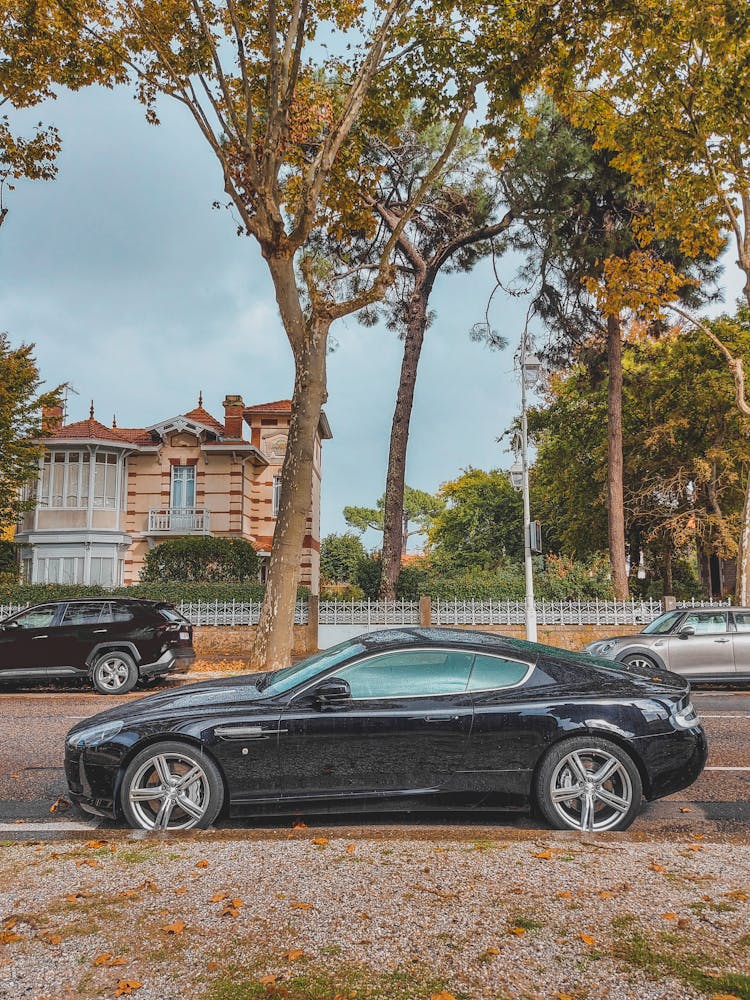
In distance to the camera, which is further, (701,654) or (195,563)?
(195,563)

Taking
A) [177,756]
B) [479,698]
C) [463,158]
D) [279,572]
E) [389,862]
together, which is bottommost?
[389,862]

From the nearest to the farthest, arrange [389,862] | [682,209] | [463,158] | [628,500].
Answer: [389,862], [682,209], [463,158], [628,500]

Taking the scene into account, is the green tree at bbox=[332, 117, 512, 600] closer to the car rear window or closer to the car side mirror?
the car rear window

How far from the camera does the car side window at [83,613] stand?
1348 cm

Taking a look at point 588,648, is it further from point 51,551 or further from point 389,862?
point 51,551

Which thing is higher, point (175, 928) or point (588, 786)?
point (588, 786)

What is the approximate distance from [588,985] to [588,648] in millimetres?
12371

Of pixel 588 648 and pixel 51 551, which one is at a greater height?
pixel 51 551

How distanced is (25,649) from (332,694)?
9886 millimetres

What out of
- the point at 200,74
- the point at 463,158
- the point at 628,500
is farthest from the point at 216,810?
the point at 628,500

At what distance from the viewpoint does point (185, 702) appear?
562 centimetres

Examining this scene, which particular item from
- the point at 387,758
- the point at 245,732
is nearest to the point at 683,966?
the point at 387,758

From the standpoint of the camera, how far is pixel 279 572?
14938 mm

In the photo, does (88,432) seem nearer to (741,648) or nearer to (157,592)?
(157,592)
